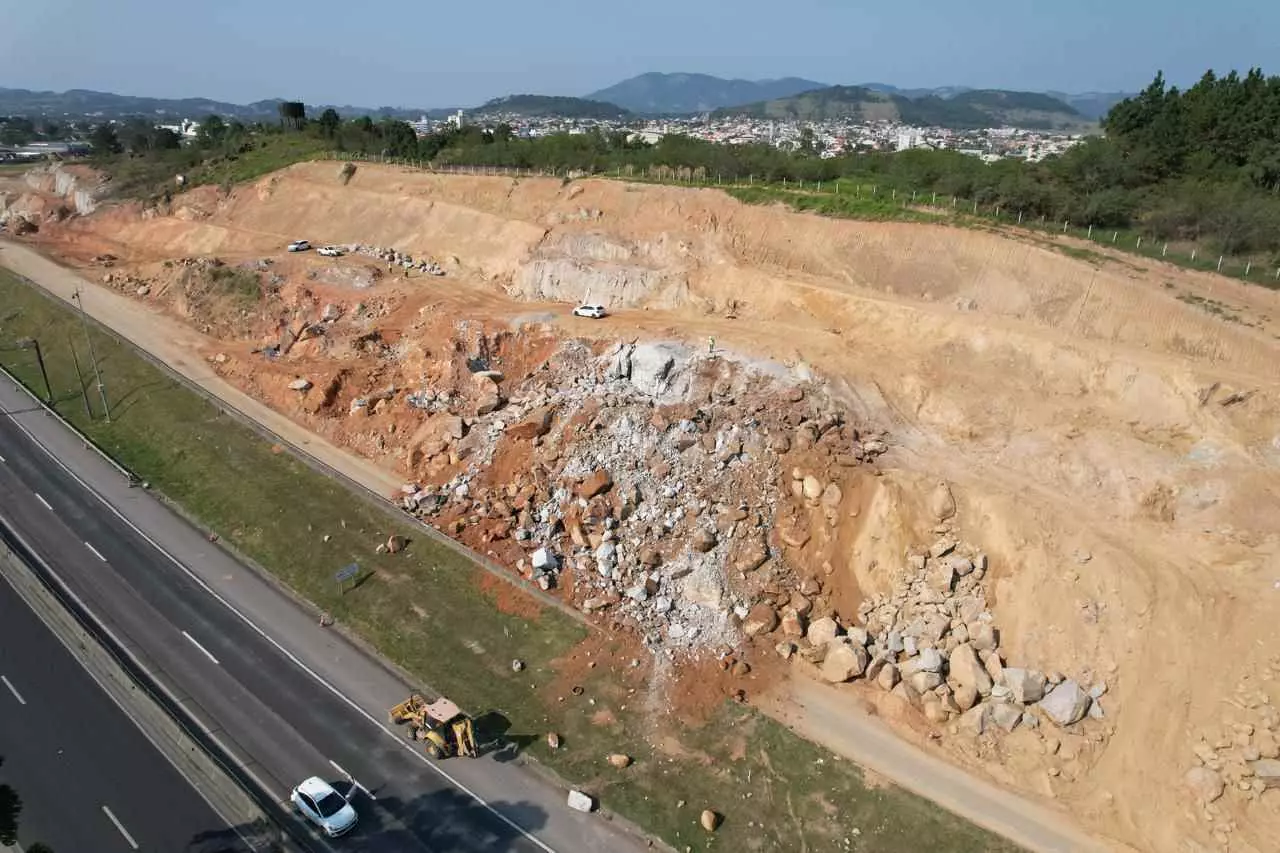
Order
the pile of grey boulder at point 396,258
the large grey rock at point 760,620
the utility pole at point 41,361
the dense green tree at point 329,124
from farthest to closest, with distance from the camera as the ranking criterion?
the dense green tree at point 329,124
the pile of grey boulder at point 396,258
the utility pole at point 41,361
the large grey rock at point 760,620

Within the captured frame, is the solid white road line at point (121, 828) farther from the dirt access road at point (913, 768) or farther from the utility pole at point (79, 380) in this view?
the utility pole at point (79, 380)

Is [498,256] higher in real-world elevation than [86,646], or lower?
higher

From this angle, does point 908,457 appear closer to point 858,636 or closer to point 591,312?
point 858,636

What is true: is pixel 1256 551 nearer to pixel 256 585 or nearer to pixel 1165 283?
pixel 1165 283

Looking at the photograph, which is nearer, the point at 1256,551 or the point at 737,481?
the point at 1256,551

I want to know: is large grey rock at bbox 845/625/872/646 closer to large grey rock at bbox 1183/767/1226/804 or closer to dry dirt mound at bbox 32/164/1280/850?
dry dirt mound at bbox 32/164/1280/850

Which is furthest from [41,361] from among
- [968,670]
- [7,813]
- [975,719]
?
[975,719]

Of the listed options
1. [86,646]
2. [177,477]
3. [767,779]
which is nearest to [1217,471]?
[767,779]

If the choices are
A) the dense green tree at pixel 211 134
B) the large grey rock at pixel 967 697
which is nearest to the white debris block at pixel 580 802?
the large grey rock at pixel 967 697
